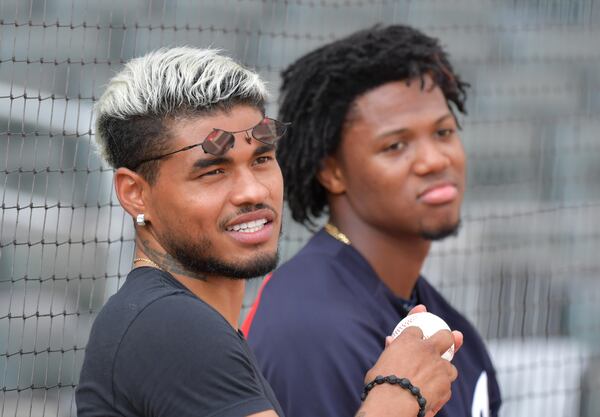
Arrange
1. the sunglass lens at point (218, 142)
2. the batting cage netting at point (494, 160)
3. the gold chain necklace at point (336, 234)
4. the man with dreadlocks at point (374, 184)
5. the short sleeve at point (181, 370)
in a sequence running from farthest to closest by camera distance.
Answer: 1. the batting cage netting at point (494, 160)
2. the gold chain necklace at point (336, 234)
3. the man with dreadlocks at point (374, 184)
4. the sunglass lens at point (218, 142)
5. the short sleeve at point (181, 370)

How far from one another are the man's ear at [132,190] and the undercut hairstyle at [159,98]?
2 centimetres

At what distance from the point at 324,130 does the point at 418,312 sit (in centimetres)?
100

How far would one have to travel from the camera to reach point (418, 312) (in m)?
2.13

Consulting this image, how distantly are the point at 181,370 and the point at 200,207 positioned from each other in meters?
0.35

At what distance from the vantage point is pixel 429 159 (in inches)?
116

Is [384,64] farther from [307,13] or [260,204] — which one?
[307,13]

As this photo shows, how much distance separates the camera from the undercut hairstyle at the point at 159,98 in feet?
6.68

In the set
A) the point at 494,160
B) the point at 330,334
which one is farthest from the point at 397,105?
the point at 494,160

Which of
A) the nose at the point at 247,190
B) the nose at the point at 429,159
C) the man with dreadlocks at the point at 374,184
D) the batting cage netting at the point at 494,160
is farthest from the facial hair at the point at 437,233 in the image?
the batting cage netting at the point at 494,160

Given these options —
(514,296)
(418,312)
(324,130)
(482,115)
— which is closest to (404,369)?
(418,312)

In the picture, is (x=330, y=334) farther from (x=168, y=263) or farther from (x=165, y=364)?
(x=165, y=364)

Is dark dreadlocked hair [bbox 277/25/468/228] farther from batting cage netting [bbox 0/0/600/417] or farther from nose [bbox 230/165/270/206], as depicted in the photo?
batting cage netting [bbox 0/0/600/417]

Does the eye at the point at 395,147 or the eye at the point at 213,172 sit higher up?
the eye at the point at 213,172

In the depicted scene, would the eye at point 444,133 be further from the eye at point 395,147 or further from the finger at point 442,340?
the finger at point 442,340
